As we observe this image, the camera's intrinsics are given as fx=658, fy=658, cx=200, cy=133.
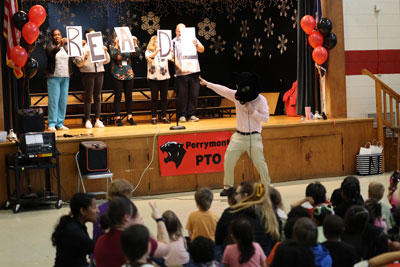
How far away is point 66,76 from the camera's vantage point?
1003cm

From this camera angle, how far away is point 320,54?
9.77 metres

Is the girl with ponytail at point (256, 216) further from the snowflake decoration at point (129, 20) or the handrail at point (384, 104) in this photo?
the snowflake decoration at point (129, 20)

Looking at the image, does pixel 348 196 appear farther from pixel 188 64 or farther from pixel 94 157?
pixel 188 64

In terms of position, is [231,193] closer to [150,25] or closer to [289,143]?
[289,143]

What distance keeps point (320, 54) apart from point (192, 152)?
2508 mm

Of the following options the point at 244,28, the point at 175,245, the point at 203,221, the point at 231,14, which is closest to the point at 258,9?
the point at 244,28

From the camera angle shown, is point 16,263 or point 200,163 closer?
point 16,263

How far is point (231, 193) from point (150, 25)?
9.75 meters

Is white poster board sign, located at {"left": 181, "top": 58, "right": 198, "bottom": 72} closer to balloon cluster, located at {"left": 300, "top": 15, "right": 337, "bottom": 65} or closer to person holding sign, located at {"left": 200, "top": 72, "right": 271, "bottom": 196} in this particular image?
balloon cluster, located at {"left": 300, "top": 15, "right": 337, "bottom": 65}

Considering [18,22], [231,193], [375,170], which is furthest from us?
[375,170]

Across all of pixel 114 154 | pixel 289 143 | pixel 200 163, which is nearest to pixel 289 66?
pixel 289 143

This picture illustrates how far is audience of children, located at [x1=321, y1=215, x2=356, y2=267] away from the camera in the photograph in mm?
3816

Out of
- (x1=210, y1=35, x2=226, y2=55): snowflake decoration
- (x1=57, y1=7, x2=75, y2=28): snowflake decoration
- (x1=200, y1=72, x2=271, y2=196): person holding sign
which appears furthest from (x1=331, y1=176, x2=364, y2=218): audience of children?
(x1=57, y1=7, x2=75, y2=28): snowflake decoration

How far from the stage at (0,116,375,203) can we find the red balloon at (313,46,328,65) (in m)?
0.92
